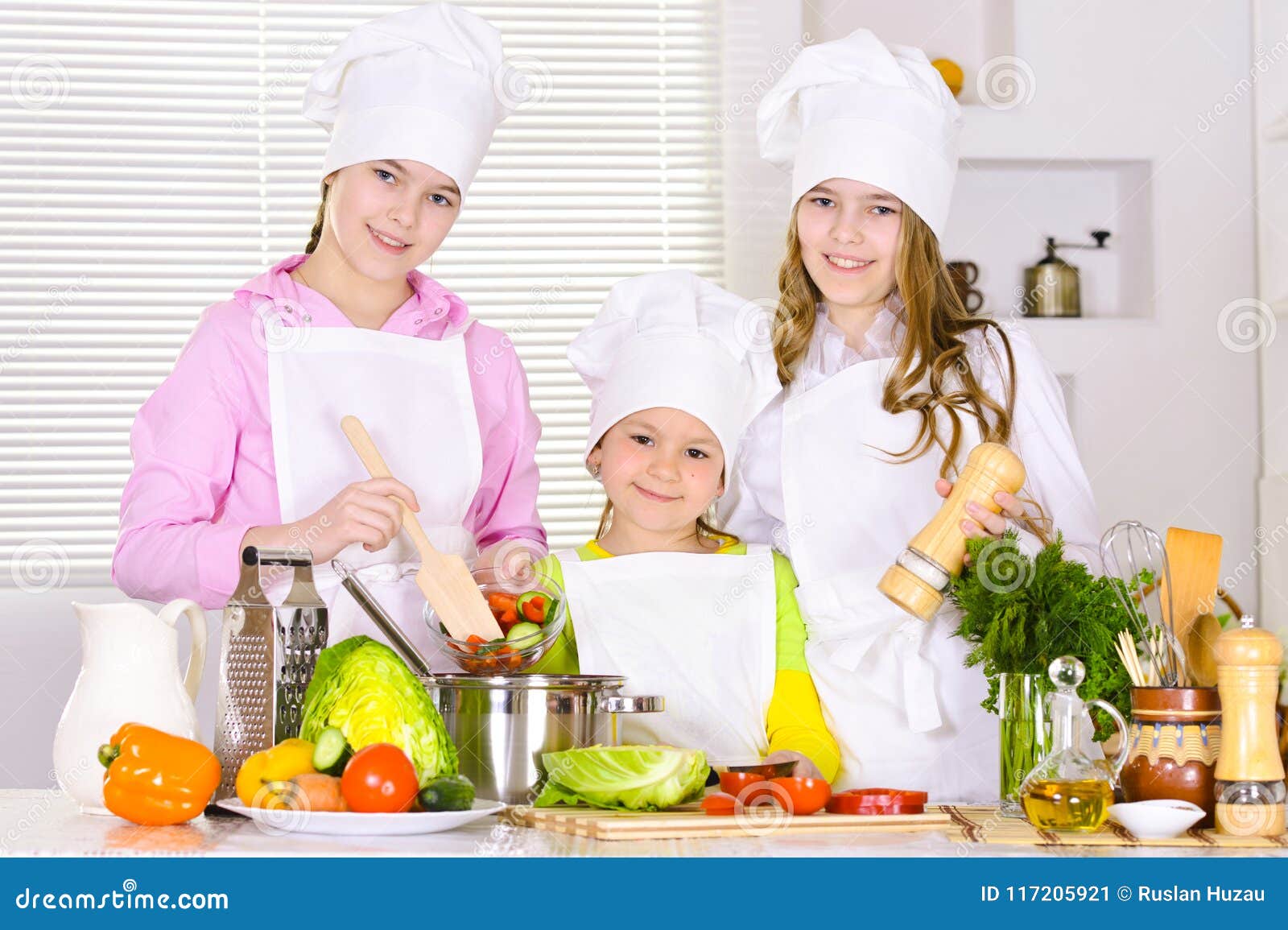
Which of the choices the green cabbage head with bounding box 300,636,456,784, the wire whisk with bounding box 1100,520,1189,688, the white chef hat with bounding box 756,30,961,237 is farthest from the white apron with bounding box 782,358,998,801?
the green cabbage head with bounding box 300,636,456,784

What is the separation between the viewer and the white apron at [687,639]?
1.84 m

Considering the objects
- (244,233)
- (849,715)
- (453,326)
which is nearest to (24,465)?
(244,233)

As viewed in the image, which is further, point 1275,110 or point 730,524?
point 1275,110

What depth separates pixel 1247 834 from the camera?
1.20 m

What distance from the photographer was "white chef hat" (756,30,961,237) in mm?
1913

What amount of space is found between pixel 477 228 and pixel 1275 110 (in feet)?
6.00

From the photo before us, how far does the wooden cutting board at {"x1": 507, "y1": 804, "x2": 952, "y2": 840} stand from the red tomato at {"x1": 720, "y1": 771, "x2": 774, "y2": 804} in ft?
0.10

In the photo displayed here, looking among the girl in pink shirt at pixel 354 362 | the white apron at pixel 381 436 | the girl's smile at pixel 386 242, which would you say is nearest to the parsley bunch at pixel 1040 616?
the girl in pink shirt at pixel 354 362

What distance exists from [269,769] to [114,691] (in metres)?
0.24

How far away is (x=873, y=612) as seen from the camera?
1.80m

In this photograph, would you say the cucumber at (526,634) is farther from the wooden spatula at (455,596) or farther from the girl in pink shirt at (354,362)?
the girl in pink shirt at (354,362)

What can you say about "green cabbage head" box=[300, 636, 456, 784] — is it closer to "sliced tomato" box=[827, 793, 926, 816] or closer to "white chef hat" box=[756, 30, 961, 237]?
"sliced tomato" box=[827, 793, 926, 816]
